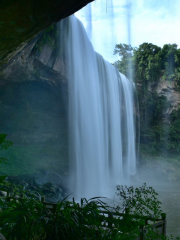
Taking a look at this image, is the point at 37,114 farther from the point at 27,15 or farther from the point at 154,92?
the point at 154,92

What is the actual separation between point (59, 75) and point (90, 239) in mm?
11400

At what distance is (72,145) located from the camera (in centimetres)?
1544

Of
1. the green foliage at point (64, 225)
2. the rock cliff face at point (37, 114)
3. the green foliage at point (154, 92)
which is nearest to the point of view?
the green foliage at point (64, 225)

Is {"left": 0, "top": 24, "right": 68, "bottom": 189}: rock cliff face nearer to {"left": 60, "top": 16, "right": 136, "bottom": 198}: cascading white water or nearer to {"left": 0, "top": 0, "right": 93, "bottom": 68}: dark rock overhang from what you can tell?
{"left": 60, "top": 16, "right": 136, "bottom": 198}: cascading white water

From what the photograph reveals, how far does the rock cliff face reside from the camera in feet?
41.8

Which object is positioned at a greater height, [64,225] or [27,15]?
[27,15]

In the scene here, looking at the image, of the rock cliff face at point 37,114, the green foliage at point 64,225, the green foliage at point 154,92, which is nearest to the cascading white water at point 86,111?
the rock cliff face at point 37,114

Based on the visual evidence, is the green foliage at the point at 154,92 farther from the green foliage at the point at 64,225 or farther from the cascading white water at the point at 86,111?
the green foliage at the point at 64,225

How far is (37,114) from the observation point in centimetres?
1653

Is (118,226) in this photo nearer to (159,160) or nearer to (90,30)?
(90,30)

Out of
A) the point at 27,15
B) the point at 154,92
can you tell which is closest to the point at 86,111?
the point at 27,15

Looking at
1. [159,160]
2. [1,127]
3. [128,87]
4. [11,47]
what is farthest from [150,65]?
[11,47]

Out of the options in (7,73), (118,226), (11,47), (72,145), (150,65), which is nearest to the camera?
(118,226)

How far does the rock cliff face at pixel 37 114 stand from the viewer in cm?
1273
